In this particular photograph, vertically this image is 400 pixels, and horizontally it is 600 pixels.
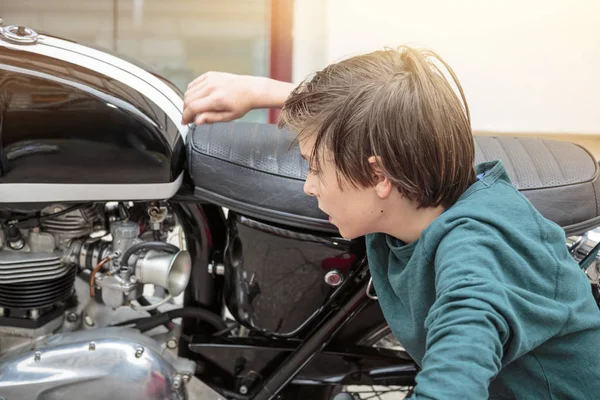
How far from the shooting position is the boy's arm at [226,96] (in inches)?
31.7

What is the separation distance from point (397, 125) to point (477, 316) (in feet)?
0.71

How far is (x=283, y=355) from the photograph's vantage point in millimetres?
911

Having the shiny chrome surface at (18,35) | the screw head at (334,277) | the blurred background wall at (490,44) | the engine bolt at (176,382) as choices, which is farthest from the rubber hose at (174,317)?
the blurred background wall at (490,44)

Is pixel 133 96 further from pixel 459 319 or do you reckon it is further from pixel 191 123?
pixel 459 319

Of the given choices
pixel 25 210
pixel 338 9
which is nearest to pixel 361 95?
pixel 25 210

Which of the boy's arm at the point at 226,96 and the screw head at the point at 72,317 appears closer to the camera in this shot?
the boy's arm at the point at 226,96

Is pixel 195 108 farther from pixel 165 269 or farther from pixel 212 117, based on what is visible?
pixel 165 269

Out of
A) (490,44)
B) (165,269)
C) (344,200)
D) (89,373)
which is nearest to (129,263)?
(165,269)

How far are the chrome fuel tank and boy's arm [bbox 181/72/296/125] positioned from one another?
1.7 inches

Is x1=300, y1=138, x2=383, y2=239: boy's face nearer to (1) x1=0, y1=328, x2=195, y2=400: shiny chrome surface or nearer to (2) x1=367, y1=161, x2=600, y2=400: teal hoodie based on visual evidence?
(2) x1=367, y1=161, x2=600, y2=400: teal hoodie

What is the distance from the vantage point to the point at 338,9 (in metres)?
2.05

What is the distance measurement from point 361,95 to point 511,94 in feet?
5.64

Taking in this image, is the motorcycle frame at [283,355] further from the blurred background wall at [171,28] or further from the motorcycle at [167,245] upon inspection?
the blurred background wall at [171,28]

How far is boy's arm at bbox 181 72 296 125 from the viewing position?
81 centimetres
